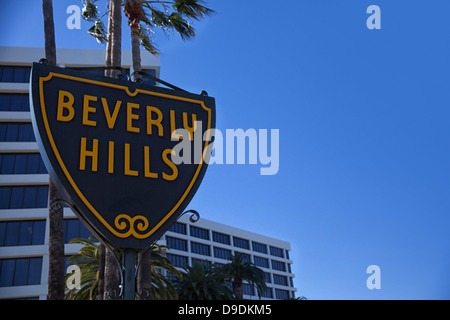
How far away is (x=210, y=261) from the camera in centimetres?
6931

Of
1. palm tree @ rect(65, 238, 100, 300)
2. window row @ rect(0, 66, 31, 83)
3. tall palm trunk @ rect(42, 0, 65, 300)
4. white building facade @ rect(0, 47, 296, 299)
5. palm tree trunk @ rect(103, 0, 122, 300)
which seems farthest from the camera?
window row @ rect(0, 66, 31, 83)

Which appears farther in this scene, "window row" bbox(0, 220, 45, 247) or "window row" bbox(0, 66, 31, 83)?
"window row" bbox(0, 66, 31, 83)

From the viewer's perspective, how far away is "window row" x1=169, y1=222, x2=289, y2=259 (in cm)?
6619

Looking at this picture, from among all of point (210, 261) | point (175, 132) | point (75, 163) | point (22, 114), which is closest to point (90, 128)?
point (75, 163)

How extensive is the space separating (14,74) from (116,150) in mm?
41499

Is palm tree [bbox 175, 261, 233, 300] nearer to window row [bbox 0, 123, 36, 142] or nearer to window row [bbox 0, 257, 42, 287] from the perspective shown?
window row [bbox 0, 257, 42, 287]

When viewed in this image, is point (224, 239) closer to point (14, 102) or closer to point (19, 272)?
point (14, 102)

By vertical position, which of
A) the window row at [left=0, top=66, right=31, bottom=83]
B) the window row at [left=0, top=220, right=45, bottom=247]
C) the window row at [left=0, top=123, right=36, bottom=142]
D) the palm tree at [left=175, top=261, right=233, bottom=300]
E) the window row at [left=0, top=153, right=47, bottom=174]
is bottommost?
the palm tree at [left=175, top=261, right=233, bottom=300]

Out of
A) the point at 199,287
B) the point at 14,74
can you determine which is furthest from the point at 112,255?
the point at 14,74

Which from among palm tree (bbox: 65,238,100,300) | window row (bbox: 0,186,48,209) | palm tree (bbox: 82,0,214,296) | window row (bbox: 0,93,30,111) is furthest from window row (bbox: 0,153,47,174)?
palm tree (bbox: 82,0,214,296)

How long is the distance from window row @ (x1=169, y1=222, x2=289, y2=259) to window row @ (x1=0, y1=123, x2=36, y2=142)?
84.8 ft

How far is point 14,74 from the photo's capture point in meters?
41.5

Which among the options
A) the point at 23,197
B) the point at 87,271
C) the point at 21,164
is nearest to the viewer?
the point at 87,271
